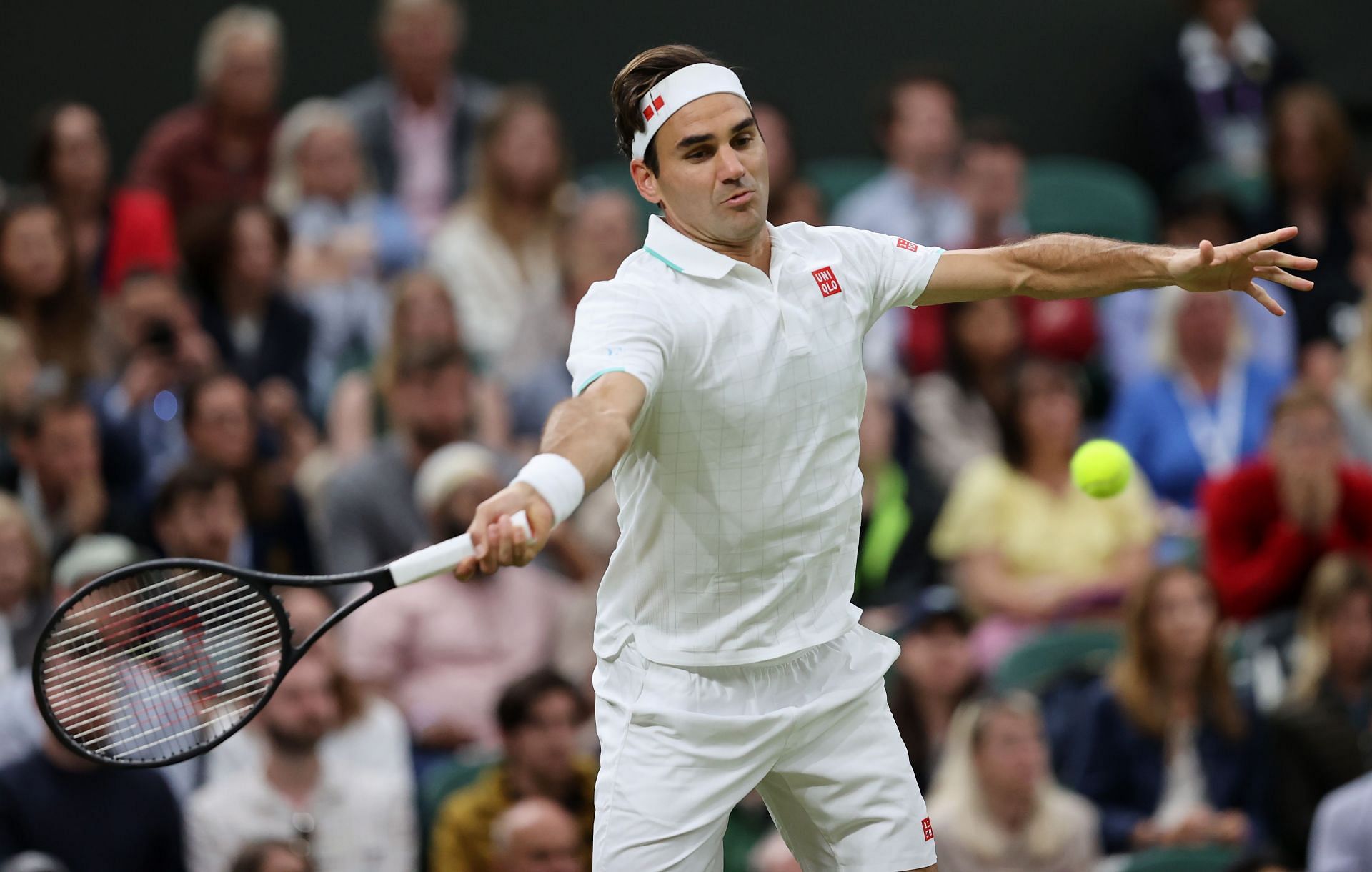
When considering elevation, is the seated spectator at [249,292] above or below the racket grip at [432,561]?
above

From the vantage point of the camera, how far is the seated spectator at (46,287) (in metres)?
7.95

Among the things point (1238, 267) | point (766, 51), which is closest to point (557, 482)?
point (1238, 267)

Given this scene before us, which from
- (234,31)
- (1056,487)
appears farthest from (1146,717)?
(234,31)

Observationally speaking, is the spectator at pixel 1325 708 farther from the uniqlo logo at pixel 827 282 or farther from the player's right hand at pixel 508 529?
the player's right hand at pixel 508 529

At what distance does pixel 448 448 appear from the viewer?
733 cm

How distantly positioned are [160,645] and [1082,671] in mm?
3835

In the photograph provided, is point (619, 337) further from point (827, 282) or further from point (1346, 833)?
point (1346, 833)

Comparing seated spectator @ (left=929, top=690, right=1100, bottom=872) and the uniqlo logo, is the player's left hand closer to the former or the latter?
the uniqlo logo

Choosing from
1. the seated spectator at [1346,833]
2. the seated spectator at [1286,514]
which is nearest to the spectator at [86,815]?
the seated spectator at [1346,833]

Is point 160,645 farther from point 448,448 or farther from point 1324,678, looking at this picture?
point 1324,678

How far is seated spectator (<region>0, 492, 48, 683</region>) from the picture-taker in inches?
263

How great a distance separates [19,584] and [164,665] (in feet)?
8.36

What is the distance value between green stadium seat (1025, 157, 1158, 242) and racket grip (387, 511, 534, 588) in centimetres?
698

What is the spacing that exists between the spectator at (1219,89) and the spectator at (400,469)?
493cm
